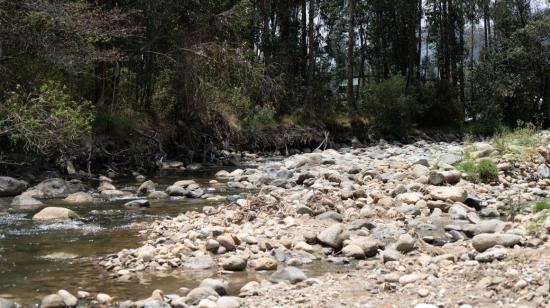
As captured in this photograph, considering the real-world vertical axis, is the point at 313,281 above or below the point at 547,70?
below

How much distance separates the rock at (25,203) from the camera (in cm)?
935

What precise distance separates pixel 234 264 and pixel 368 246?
1.42 meters

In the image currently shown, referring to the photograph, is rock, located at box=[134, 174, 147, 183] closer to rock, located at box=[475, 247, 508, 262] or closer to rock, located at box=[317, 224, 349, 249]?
rock, located at box=[317, 224, 349, 249]

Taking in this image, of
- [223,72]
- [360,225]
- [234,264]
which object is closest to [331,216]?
[360,225]

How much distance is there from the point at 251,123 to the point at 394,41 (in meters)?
18.5

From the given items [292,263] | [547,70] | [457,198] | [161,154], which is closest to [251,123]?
[161,154]

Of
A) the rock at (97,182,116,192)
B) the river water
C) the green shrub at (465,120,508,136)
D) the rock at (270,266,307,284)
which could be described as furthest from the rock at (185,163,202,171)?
the green shrub at (465,120,508,136)

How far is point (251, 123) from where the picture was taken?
21828 mm

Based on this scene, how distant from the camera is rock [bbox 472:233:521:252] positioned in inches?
204

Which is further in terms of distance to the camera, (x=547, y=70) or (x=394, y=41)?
(x=394, y=41)

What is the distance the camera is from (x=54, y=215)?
8359 mm

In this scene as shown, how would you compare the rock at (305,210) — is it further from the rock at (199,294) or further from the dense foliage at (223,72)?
the dense foliage at (223,72)

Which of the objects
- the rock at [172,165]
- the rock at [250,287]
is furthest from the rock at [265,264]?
the rock at [172,165]

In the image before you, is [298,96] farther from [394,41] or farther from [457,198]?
[457,198]
